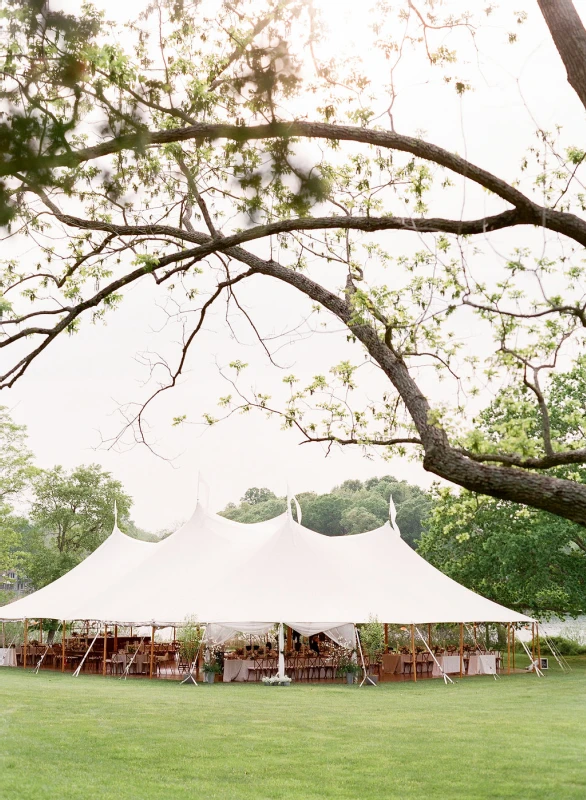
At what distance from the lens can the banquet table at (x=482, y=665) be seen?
21578 millimetres

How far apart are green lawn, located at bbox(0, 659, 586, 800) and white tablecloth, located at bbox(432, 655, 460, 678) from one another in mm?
4139

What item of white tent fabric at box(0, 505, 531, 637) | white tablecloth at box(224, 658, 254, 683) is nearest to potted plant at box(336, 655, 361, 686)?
white tent fabric at box(0, 505, 531, 637)

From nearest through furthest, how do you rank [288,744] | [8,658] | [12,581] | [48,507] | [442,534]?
[288,744]
[8,658]
[442,534]
[48,507]
[12,581]

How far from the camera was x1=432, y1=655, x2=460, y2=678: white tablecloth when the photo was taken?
20891 mm

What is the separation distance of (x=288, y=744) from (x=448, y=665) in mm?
11317

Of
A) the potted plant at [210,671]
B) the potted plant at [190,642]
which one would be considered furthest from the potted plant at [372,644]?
the potted plant at [190,642]

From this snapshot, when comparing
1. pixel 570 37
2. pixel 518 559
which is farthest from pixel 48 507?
pixel 570 37

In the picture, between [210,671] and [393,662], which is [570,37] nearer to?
[210,671]

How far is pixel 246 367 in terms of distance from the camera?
35.0 ft

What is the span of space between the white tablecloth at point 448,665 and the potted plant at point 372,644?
140 cm

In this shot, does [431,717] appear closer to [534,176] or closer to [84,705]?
[84,705]

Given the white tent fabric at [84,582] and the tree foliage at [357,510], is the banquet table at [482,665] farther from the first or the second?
the tree foliage at [357,510]

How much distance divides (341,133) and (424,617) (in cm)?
1390

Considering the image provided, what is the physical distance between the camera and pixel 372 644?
778 inches
